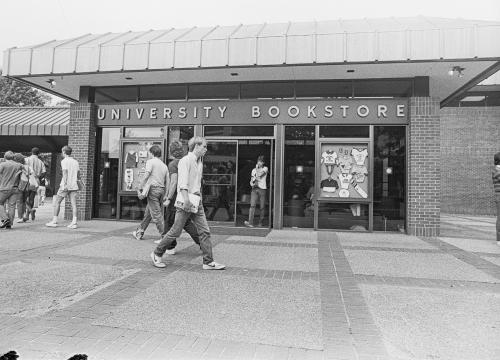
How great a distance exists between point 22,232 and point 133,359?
6595 mm

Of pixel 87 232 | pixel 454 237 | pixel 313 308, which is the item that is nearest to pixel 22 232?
pixel 87 232

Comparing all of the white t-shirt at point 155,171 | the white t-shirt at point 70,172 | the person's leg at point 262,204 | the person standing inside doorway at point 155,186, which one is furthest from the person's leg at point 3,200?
the person's leg at point 262,204

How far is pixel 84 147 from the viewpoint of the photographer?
1009 cm

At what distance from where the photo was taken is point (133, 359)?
8.27 feet

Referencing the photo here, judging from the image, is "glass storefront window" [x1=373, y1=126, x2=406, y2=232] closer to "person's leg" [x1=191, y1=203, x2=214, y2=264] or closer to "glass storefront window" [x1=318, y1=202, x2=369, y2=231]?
"glass storefront window" [x1=318, y1=202, x2=369, y2=231]

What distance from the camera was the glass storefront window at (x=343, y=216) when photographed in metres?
9.05

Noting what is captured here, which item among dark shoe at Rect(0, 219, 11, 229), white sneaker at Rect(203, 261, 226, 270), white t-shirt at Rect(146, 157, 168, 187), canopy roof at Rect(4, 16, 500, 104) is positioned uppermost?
canopy roof at Rect(4, 16, 500, 104)

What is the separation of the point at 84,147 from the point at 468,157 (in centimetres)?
1604

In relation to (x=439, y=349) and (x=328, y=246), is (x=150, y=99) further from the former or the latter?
(x=439, y=349)

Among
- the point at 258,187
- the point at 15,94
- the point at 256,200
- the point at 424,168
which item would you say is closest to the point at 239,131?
the point at 258,187

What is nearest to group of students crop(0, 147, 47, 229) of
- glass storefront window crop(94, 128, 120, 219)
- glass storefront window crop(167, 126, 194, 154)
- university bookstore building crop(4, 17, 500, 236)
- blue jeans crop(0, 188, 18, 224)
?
blue jeans crop(0, 188, 18, 224)

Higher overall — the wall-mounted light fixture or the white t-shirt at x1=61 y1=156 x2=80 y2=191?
the wall-mounted light fixture

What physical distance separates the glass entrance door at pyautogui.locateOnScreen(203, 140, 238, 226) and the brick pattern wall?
1195cm

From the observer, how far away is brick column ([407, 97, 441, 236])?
847 centimetres
